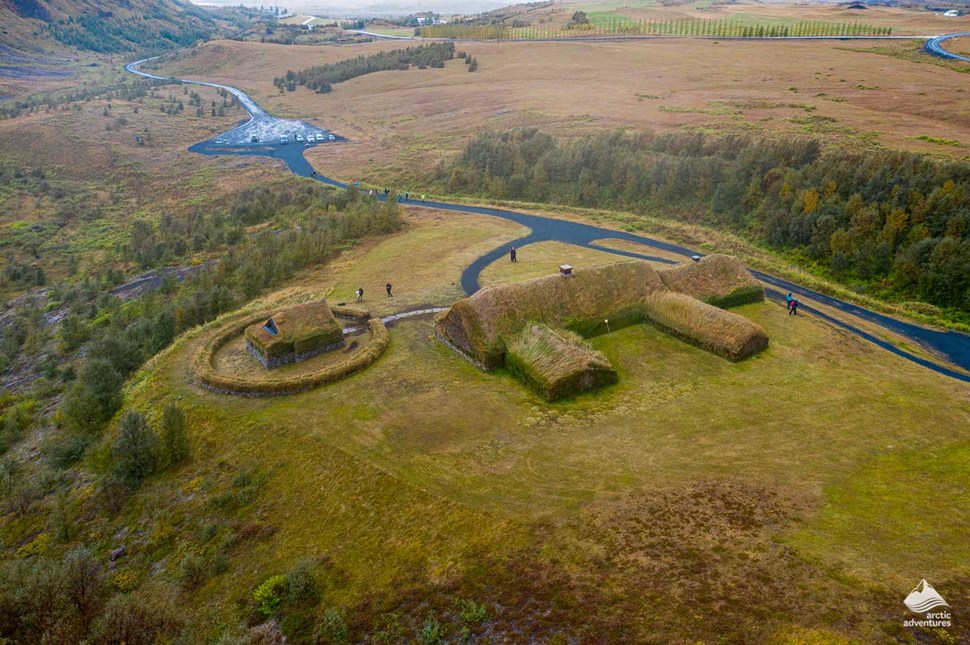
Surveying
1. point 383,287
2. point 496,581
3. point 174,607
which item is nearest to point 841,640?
point 496,581

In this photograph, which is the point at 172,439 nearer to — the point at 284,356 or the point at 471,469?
the point at 284,356

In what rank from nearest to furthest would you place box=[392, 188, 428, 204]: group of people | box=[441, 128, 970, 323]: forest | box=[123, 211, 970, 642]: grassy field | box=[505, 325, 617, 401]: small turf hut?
box=[123, 211, 970, 642]: grassy field
box=[505, 325, 617, 401]: small turf hut
box=[441, 128, 970, 323]: forest
box=[392, 188, 428, 204]: group of people

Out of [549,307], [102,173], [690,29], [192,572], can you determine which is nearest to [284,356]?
[192,572]

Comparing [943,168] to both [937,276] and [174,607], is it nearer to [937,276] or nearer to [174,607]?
[937,276]

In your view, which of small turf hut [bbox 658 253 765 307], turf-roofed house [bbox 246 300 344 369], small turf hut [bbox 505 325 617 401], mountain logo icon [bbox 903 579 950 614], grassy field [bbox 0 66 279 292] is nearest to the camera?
mountain logo icon [bbox 903 579 950 614]

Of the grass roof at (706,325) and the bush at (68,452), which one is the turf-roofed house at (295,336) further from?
the grass roof at (706,325)

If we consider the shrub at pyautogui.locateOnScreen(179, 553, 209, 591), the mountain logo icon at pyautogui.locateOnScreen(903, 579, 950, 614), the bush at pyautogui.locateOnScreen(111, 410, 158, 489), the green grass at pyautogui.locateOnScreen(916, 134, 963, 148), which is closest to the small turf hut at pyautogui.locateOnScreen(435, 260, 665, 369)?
the shrub at pyautogui.locateOnScreen(179, 553, 209, 591)

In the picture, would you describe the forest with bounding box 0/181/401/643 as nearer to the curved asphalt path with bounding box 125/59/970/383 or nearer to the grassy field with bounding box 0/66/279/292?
the grassy field with bounding box 0/66/279/292
